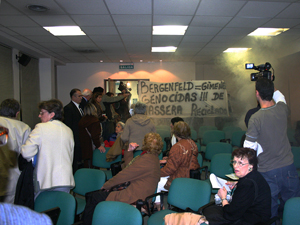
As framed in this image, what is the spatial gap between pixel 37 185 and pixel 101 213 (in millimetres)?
719

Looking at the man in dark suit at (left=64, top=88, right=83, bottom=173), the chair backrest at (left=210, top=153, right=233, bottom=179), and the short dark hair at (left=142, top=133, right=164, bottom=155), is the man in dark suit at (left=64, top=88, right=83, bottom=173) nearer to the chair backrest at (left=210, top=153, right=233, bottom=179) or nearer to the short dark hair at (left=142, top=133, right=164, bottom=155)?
the short dark hair at (left=142, top=133, right=164, bottom=155)

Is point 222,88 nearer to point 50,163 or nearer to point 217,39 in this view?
point 217,39

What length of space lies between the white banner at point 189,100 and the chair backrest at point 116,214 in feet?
15.6

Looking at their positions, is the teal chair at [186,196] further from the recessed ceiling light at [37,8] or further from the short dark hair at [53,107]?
the recessed ceiling light at [37,8]

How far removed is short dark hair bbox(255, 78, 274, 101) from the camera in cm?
200

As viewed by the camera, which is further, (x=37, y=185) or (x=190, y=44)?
(x=190, y=44)

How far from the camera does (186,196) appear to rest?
2.25 m

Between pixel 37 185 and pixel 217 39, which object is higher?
pixel 217 39

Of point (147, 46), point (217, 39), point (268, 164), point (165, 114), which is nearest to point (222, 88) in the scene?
point (217, 39)

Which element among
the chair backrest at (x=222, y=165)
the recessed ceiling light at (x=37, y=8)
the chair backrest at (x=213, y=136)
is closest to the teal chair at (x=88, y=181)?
the chair backrest at (x=222, y=165)

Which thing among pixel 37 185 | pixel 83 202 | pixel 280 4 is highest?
pixel 280 4

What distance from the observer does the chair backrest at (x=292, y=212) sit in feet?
5.61

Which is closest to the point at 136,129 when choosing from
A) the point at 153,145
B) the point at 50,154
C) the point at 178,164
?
the point at 178,164

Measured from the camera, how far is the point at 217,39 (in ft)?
19.4
